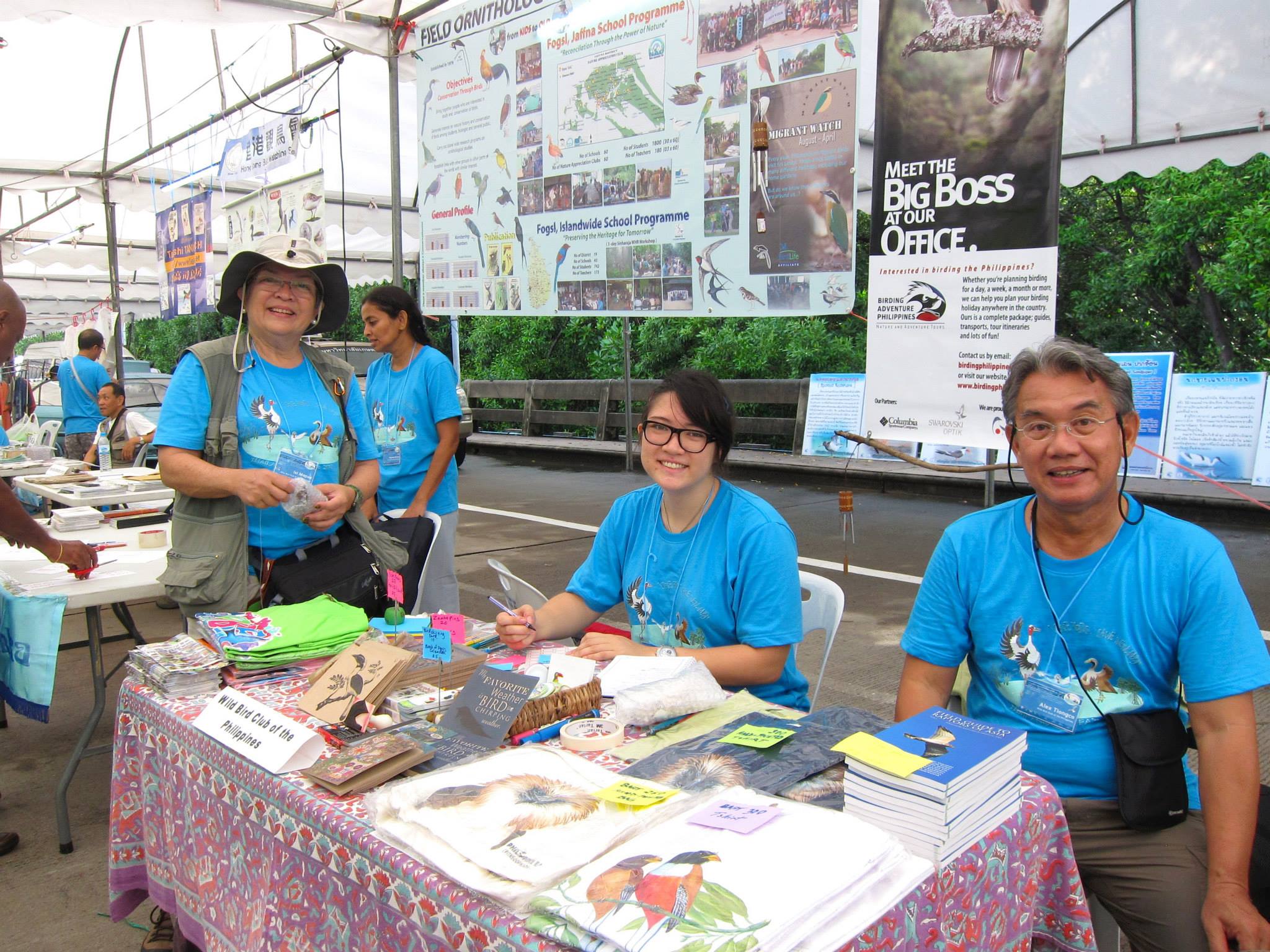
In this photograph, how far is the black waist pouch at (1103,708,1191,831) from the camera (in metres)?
1.63

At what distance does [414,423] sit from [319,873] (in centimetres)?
277

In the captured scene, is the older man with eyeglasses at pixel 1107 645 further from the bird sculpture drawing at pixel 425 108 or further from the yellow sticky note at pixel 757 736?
the bird sculpture drawing at pixel 425 108

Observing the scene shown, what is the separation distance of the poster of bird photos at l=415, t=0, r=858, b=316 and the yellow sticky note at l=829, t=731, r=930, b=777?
362cm

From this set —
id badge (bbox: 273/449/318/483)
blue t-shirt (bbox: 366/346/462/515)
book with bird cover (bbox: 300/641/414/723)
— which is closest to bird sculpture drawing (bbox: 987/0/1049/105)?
blue t-shirt (bbox: 366/346/462/515)

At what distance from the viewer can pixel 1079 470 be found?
174 centimetres

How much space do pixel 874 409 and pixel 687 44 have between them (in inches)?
86.9

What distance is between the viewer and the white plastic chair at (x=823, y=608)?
2514 mm

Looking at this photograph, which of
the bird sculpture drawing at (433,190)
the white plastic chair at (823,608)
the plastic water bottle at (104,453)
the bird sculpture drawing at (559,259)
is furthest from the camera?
the plastic water bottle at (104,453)

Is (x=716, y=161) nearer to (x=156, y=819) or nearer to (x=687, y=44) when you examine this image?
(x=687, y=44)

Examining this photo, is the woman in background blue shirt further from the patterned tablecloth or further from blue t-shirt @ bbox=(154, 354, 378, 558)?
the patterned tablecloth

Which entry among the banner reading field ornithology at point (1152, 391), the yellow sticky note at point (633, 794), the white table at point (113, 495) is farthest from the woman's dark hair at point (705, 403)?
the banner reading field ornithology at point (1152, 391)

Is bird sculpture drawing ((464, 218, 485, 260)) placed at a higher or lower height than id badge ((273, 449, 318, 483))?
higher

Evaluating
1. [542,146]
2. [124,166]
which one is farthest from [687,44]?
[124,166]

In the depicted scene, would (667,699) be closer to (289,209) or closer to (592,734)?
(592,734)
